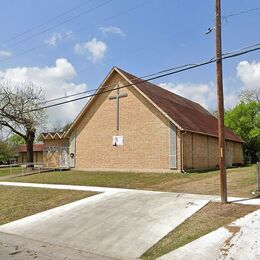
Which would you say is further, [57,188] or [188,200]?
[57,188]

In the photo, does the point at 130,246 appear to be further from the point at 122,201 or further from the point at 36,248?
the point at 122,201

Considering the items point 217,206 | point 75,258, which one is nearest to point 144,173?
point 217,206

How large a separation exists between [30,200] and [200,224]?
855 cm

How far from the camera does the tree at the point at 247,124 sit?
160 ft

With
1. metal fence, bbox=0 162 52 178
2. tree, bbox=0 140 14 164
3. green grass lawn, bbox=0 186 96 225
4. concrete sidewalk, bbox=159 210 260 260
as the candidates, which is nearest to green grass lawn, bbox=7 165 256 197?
green grass lawn, bbox=0 186 96 225

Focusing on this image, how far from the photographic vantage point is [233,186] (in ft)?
53.8

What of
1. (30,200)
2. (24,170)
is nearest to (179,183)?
(30,200)

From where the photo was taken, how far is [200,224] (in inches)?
396

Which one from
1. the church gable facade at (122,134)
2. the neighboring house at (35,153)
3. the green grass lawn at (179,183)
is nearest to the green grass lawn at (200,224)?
the green grass lawn at (179,183)

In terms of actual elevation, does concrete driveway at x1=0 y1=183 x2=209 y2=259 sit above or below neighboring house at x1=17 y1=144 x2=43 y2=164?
below

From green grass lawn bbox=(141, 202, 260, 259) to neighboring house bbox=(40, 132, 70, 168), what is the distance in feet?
81.2

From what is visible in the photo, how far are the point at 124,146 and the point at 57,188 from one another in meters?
9.64

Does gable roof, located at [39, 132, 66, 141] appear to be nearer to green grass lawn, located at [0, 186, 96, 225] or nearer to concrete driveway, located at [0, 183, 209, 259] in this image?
green grass lawn, located at [0, 186, 96, 225]

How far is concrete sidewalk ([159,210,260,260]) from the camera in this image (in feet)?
25.8
